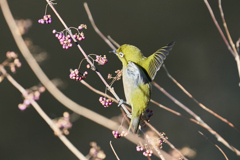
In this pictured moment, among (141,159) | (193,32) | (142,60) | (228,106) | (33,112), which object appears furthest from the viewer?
(228,106)

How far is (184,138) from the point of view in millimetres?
3785

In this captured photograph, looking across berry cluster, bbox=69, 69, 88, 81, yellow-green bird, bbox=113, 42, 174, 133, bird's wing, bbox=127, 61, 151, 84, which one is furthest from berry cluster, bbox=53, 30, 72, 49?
yellow-green bird, bbox=113, 42, 174, 133

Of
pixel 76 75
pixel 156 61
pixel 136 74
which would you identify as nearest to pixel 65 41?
pixel 76 75

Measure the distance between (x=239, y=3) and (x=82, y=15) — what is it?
2103 mm

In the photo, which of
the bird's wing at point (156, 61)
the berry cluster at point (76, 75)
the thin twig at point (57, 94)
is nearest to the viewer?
the thin twig at point (57, 94)

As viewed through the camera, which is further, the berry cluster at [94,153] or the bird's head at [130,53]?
the bird's head at [130,53]

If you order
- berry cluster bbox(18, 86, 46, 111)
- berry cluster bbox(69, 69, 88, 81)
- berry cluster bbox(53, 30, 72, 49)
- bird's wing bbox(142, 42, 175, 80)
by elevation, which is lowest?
bird's wing bbox(142, 42, 175, 80)

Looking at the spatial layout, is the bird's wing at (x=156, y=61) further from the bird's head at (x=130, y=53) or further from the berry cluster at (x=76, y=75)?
the berry cluster at (x=76, y=75)

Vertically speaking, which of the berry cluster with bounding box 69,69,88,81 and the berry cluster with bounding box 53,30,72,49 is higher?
the berry cluster with bounding box 53,30,72,49

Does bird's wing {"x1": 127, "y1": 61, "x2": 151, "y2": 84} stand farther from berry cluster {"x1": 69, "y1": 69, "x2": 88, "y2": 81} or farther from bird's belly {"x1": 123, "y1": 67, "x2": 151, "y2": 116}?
berry cluster {"x1": 69, "y1": 69, "x2": 88, "y2": 81}

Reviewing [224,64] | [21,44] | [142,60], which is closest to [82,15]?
[142,60]

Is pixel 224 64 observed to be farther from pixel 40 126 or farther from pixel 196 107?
pixel 40 126

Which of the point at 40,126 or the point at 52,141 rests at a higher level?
the point at 40,126

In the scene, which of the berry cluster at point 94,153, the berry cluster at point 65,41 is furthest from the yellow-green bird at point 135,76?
the berry cluster at point 94,153
